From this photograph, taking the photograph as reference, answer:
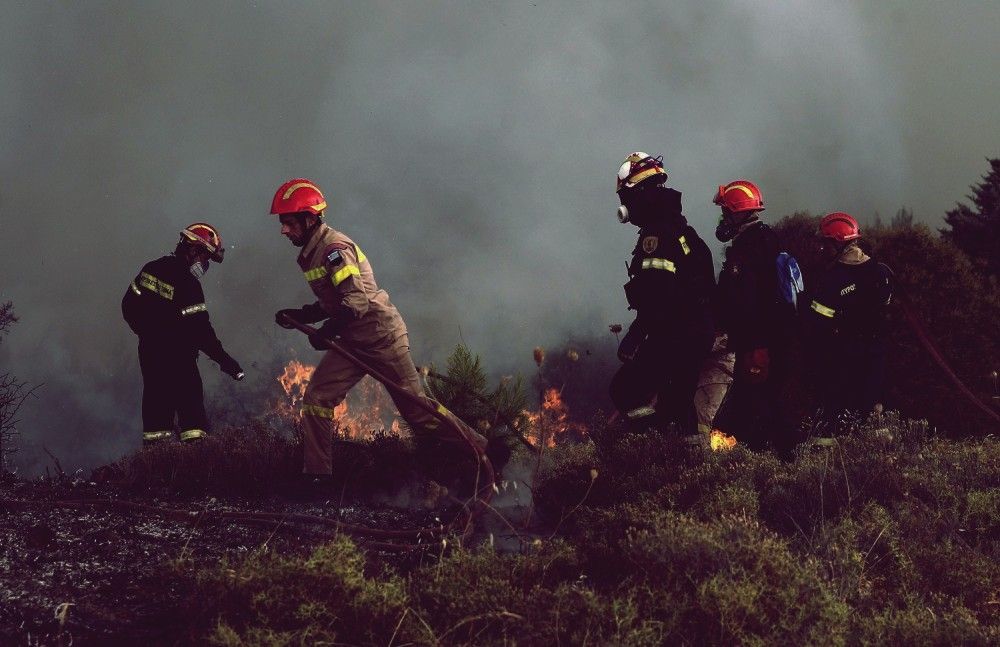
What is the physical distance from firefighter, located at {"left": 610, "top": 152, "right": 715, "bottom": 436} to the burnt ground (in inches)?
75.1

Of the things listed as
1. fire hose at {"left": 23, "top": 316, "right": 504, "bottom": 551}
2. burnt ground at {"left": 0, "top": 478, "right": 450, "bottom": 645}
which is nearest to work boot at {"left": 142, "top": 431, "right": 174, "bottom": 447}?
burnt ground at {"left": 0, "top": 478, "right": 450, "bottom": 645}

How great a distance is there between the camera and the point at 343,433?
872 cm

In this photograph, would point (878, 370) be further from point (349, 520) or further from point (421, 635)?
point (421, 635)

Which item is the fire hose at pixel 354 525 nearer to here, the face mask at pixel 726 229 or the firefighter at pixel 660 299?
the firefighter at pixel 660 299

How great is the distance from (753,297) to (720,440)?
121 centimetres

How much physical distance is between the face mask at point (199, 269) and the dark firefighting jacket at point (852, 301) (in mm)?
5615

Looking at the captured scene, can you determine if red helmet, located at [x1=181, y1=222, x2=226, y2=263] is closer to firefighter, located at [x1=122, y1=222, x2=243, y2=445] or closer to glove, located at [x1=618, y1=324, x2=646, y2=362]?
firefighter, located at [x1=122, y1=222, x2=243, y2=445]

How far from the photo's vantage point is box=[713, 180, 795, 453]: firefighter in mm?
7191

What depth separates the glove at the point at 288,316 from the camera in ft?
21.9

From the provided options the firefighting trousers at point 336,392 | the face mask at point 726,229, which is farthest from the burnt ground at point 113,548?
the face mask at point 726,229

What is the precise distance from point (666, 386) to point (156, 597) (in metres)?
4.14

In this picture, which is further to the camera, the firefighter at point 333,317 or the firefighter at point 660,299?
the firefighter at point 660,299

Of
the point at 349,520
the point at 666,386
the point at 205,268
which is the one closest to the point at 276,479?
the point at 349,520

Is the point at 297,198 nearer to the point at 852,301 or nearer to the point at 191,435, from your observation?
the point at 191,435
